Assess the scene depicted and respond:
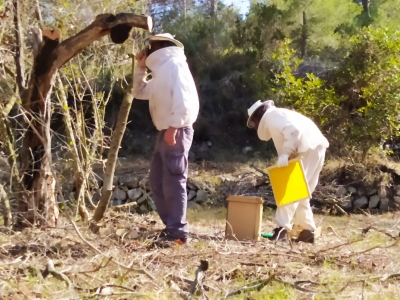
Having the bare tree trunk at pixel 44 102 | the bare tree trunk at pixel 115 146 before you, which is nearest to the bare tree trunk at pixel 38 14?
the bare tree trunk at pixel 44 102

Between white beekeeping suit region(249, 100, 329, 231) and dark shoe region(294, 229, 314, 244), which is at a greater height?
white beekeeping suit region(249, 100, 329, 231)

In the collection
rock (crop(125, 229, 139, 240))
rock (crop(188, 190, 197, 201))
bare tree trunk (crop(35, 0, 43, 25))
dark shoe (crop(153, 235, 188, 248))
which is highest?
bare tree trunk (crop(35, 0, 43, 25))

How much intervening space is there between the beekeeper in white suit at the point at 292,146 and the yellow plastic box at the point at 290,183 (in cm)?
8

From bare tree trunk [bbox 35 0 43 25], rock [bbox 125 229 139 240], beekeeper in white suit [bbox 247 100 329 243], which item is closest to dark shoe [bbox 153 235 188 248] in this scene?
rock [bbox 125 229 139 240]

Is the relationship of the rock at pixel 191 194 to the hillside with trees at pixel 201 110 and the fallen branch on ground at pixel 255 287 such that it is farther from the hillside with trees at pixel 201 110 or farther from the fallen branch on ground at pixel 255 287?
the fallen branch on ground at pixel 255 287

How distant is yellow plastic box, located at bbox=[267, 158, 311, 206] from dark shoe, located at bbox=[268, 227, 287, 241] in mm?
260

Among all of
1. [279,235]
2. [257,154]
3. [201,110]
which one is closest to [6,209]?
[279,235]

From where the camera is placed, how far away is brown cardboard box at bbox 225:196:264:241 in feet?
17.1

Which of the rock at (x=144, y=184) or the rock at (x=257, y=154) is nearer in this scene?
the rock at (x=144, y=184)

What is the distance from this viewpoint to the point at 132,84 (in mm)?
4984

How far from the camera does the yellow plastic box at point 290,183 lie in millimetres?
5070

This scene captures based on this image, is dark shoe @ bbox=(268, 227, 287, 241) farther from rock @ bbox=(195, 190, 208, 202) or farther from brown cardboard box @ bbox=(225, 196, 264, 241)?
rock @ bbox=(195, 190, 208, 202)

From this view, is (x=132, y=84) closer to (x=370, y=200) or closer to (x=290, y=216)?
(x=290, y=216)

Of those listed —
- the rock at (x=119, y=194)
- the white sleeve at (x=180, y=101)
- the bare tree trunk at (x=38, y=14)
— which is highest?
the bare tree trunk at (x=38, y=14)
